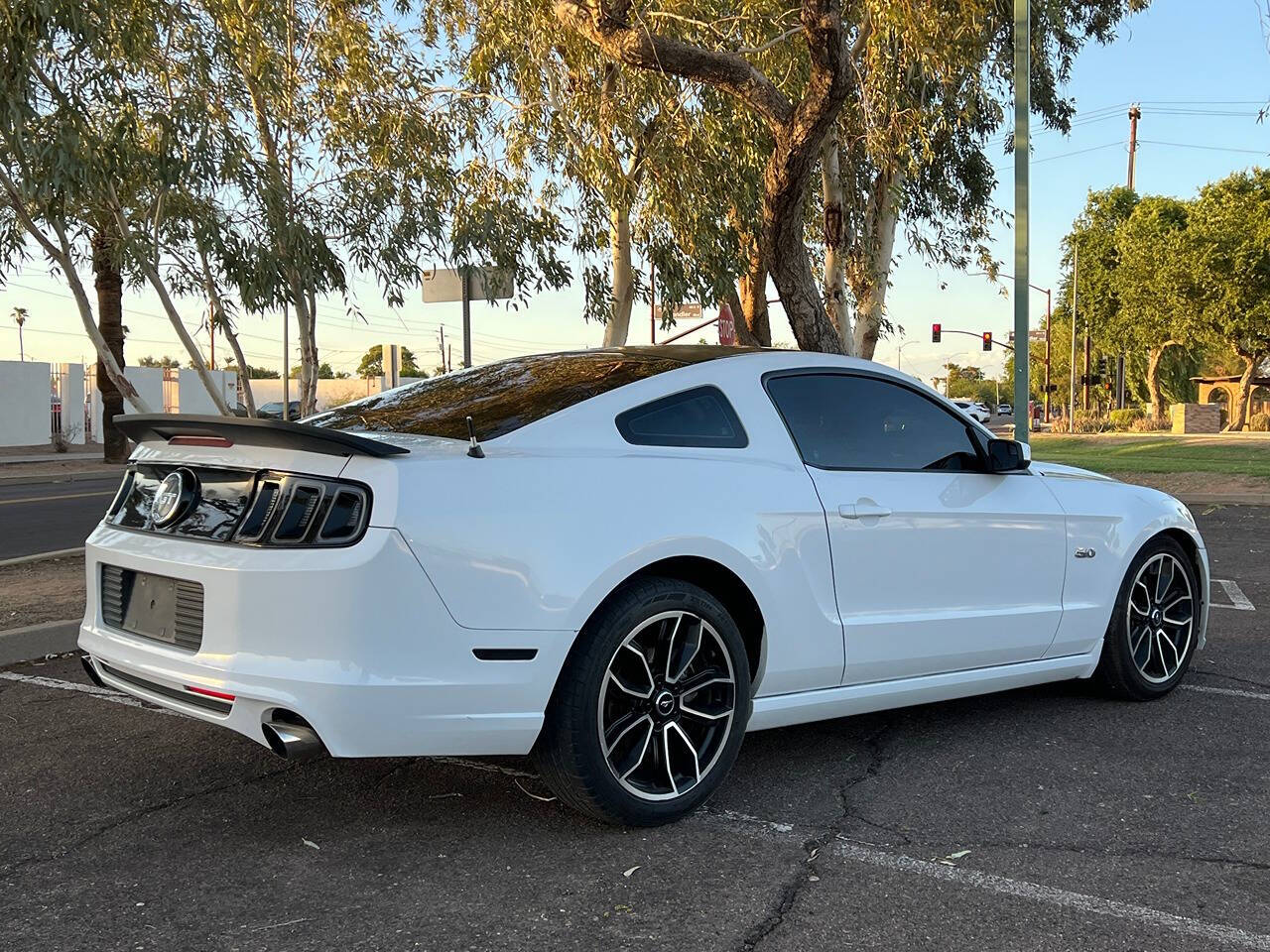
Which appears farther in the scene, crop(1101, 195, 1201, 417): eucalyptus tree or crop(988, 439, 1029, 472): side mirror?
crop(1101, 195, 1201, 417): eucalyptus tree

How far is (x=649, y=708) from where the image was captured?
3.84m

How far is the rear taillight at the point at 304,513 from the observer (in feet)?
11.4

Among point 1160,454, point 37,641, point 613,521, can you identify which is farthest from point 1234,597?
point 1160,454

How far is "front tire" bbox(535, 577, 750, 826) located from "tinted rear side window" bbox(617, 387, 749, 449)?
1.65 feet

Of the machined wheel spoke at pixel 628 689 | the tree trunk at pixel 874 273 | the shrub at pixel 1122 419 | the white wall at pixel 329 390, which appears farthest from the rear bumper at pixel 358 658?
the white wall at pixel 329 390

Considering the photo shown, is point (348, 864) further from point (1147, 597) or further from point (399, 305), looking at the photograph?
point (399, 305)

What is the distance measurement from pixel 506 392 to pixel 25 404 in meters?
34.0

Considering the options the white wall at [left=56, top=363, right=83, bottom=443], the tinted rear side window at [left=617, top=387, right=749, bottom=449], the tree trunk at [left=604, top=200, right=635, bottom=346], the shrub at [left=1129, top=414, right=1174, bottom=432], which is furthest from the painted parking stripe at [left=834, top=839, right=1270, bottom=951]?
the shrub at [left=1129, top=414, right=1174, bottom=432]

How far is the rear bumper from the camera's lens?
3.37m

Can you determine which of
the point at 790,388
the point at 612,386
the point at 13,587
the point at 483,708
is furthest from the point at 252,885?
the point at 13,587

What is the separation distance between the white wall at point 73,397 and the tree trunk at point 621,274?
92.6 feet

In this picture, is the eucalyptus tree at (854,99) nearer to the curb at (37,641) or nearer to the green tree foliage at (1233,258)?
the curb at (37,641)

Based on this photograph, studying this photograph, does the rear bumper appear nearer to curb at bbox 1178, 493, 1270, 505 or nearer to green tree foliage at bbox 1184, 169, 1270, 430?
curb at bbox 1178, 493, 1270, 505

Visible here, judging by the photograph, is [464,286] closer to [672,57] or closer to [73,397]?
[672,57]
